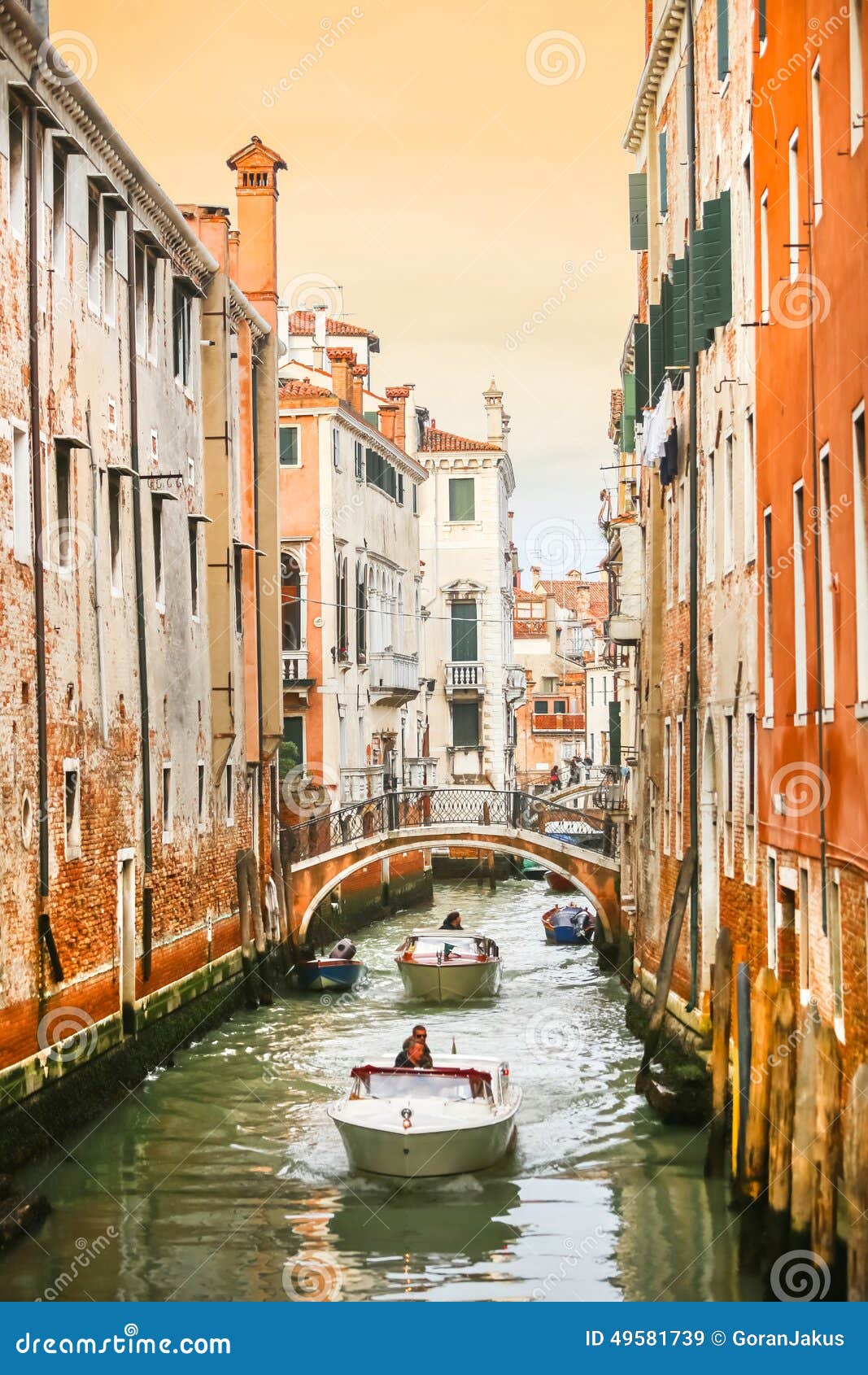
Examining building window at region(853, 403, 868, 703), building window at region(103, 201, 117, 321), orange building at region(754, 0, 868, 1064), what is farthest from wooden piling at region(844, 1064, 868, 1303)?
building window at region(103, 201, 117, 321)

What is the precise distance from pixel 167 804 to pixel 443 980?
6.08m

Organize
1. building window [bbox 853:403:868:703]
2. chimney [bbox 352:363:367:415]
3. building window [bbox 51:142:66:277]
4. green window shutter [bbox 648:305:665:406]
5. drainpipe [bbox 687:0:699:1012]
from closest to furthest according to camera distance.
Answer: building window [bbox 853:403:868:703], building window [bbox 51:142:66:277], drainpipe [bbox 687:0:699:1012], green window shutter [bbox 648:305:665:406], chimney [bbox 352:363:367:415]

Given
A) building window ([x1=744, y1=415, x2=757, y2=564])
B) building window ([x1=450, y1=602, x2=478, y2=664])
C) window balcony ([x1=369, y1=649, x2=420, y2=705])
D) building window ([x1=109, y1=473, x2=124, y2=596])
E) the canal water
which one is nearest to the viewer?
the canal water

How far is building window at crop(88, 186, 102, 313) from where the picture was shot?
17266mm

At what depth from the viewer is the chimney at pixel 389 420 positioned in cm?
4316

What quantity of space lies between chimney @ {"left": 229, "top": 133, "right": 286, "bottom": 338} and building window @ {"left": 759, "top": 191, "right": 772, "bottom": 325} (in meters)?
13.2

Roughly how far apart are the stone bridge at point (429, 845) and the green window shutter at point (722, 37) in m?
12.4

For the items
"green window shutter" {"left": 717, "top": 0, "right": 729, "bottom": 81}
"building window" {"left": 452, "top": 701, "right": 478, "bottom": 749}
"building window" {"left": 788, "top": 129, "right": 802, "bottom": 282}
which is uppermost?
"green window shutter" {"left": 717, "top": 0, "right": 729, "bottom": 81}

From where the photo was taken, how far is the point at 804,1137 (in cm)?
1003

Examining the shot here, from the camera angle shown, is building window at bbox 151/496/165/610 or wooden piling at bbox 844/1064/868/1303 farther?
building window at bbox 151/496/165/610

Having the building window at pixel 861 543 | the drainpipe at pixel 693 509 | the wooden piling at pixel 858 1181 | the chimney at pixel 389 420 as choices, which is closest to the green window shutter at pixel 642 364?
the drainpipe at pixel 693 509

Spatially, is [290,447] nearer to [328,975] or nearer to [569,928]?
[569,928]

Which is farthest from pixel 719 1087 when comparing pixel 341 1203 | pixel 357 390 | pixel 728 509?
pixel 357 390

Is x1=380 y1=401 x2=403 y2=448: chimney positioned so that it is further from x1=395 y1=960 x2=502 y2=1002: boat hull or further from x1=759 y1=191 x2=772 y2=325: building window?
x1=759 y1=191 x2=772 y2=325: building window
